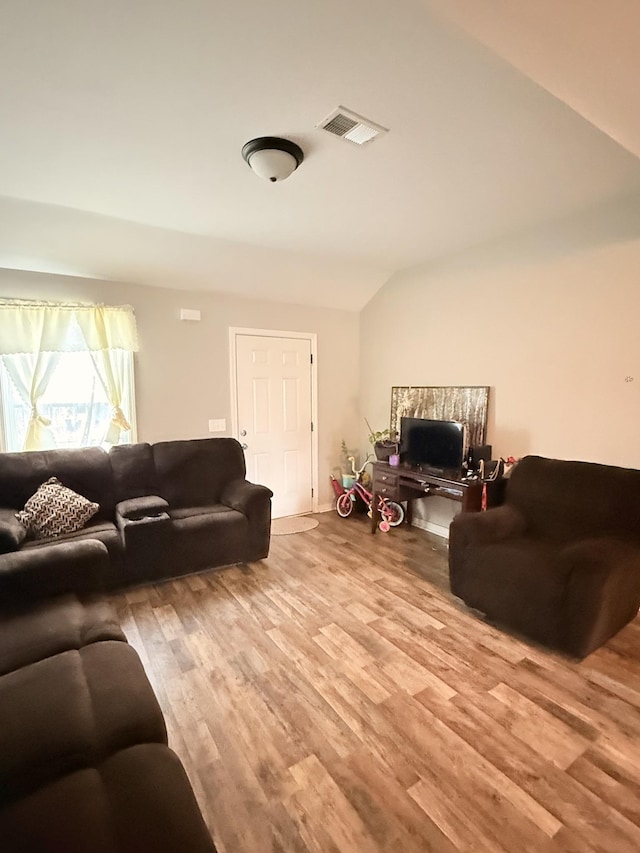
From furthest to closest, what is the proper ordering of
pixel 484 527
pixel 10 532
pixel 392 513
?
pixel 392 513
pixel 484 527
pixel 10 532

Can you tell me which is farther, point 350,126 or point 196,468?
point 196,468

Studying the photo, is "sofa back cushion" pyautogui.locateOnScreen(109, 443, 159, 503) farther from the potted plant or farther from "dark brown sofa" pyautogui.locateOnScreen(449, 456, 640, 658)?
"dark brown sofa" pyautogui.locateOnScreen(449, 456, 640, 658)

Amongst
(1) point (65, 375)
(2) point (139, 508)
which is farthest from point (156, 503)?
(1) point (65, 375)

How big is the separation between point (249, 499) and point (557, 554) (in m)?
2.28

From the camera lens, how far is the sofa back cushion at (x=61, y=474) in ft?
10.1

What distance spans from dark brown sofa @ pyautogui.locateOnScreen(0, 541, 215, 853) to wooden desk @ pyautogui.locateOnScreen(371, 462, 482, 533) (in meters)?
2.50

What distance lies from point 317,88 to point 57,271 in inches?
109

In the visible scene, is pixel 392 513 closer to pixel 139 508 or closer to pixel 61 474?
pixel 139 508

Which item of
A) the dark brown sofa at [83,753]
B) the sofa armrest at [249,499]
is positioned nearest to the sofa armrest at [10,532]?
the dark brown sofa at [83,753]

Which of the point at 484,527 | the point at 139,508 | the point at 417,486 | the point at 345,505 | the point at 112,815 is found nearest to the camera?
the point at 112,815

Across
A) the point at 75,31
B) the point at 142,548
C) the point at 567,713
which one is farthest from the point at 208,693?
the point at 75,31

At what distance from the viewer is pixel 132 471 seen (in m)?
3.54

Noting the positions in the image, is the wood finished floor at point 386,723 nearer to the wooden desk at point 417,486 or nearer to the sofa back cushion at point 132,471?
the wooden desk at point 417,486

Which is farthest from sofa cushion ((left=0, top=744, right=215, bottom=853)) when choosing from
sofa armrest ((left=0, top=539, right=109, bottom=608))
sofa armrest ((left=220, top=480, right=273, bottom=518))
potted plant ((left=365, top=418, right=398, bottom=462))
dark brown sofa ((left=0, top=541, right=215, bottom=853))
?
potted plant ((left=365, top=418, right=398, bottom=462))
